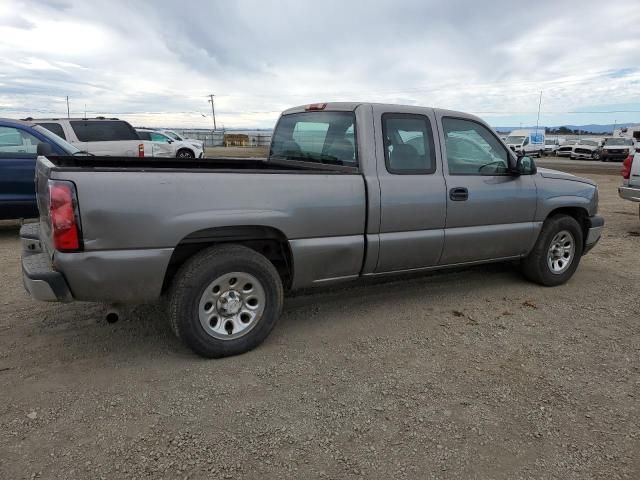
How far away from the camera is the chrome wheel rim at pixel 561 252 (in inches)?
203

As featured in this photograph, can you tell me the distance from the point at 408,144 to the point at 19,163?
5.83 metres

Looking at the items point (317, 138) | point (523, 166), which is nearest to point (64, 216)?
point (317, 138)

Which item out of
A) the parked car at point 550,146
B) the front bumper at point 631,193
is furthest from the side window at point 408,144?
the parked car at point 550,146

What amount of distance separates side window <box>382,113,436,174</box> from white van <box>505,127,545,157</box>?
3495 cm

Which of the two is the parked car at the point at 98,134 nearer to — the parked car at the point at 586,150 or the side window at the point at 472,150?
the side window at the point at 472,150

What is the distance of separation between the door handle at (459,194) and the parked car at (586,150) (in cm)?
3596

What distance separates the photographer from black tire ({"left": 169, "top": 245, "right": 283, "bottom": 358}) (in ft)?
10.7

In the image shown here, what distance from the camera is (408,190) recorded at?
4.04 meters

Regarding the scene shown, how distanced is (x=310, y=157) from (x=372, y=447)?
8.73 feet

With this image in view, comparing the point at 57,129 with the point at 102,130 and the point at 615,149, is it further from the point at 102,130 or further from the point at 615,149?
the point at 615,149

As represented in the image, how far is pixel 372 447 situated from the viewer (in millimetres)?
2582

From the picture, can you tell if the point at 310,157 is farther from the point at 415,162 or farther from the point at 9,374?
the point at 9,374

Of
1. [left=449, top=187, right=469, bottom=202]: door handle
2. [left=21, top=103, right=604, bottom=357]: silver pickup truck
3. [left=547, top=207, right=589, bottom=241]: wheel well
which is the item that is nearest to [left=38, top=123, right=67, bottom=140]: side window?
[left=21, top=103, right=604, bottom=357]: silver pickup truck

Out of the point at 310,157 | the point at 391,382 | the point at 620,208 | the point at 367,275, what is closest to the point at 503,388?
the point at 391,382
